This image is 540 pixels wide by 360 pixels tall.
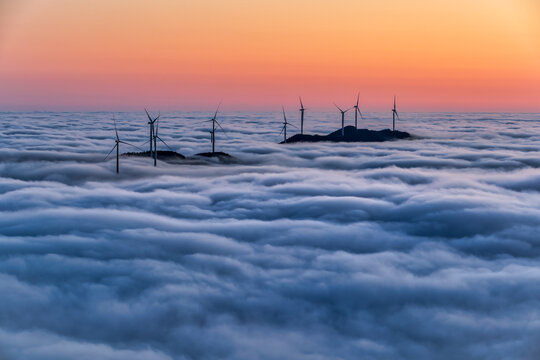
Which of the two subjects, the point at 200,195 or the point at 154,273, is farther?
the point at 200,195

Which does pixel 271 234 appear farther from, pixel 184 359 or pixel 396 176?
pixel 396 176

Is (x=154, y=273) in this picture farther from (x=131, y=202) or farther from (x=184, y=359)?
(x=131, y=202)

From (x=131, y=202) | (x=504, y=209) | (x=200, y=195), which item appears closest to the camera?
(x=504, y=209)

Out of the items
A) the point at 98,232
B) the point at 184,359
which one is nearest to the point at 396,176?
the point at 98,232

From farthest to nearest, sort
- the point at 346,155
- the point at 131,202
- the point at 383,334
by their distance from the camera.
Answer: the point at 346,155 < the point at 131,202 < the point at 383,334

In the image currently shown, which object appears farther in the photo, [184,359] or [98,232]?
[98,232]

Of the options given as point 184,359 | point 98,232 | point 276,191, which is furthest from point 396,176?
point 184,359

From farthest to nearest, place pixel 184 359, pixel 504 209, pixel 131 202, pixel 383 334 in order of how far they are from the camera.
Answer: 1. pixel 131 202
2. pixel 504 209
3. pixel 383 334
4. pixel 184 359

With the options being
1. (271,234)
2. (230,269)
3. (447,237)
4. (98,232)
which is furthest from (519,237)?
(98,232)

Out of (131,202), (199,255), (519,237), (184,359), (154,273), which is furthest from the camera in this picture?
(131,202)
